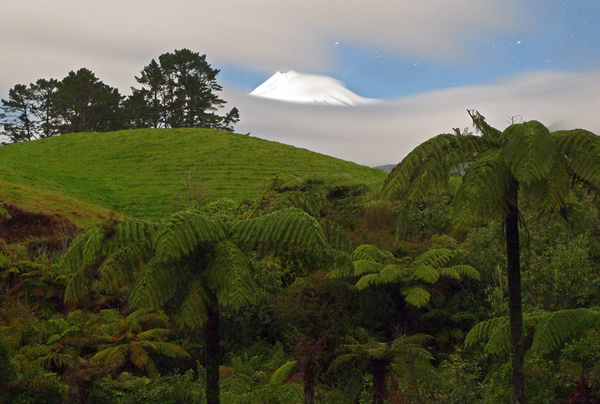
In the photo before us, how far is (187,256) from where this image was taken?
25.2ft

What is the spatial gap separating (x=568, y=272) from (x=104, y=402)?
9.71 m

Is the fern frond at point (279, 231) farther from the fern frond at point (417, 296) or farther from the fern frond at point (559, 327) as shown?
the fern frond at point (417, 296)

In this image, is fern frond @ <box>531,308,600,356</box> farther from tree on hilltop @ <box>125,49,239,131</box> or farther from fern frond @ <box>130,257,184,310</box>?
tree on hilltop @ <box>125,49,239,131</box>

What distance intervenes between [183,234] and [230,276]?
2.68 ft

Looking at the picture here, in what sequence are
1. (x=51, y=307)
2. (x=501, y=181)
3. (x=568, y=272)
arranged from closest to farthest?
(x=501, y=181) < (x=568, y=272) < (x=51, y=307)

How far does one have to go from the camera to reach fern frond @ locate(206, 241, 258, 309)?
22.9ft

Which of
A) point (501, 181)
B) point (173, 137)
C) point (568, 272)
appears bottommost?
point (568, 272)

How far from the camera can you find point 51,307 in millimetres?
16047

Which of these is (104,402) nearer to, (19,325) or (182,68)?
(19,325)

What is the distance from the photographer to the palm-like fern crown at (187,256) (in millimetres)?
7141

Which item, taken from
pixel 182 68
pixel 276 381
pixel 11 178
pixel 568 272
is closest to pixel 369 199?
pixel 568 272

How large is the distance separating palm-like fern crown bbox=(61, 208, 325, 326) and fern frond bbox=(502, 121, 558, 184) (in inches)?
105

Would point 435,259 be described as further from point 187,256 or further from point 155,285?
point 155,285

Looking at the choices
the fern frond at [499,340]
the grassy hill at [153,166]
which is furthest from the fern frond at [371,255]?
the grassy hill at [153,166]
